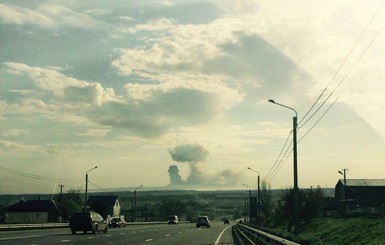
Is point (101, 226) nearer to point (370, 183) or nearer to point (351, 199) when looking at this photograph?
point (351, 199)

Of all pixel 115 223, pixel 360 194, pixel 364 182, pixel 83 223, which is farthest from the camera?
pixel 364 182

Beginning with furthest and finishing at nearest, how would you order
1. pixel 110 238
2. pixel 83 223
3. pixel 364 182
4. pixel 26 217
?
pixel 364 182 < pixel 26 217 < pixel 83 223 < pixel 110 238

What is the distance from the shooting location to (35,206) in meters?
116

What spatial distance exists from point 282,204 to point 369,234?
5135cm

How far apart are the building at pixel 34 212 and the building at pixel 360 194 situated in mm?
57620

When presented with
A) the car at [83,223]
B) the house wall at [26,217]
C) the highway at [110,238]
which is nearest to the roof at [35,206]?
the house wall at [26,217]

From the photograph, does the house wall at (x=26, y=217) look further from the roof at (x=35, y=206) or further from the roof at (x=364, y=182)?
the roof at (x=364, y=182)

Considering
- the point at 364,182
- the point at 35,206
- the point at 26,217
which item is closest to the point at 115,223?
the point at 26,217

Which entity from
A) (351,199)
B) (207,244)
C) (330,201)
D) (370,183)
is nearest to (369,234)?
(207,244)

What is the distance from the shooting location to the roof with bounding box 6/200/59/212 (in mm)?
113406

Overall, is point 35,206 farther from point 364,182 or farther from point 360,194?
point 364,182

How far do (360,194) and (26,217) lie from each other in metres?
67.4

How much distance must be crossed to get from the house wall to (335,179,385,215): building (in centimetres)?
5777

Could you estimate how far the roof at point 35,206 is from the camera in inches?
4465
